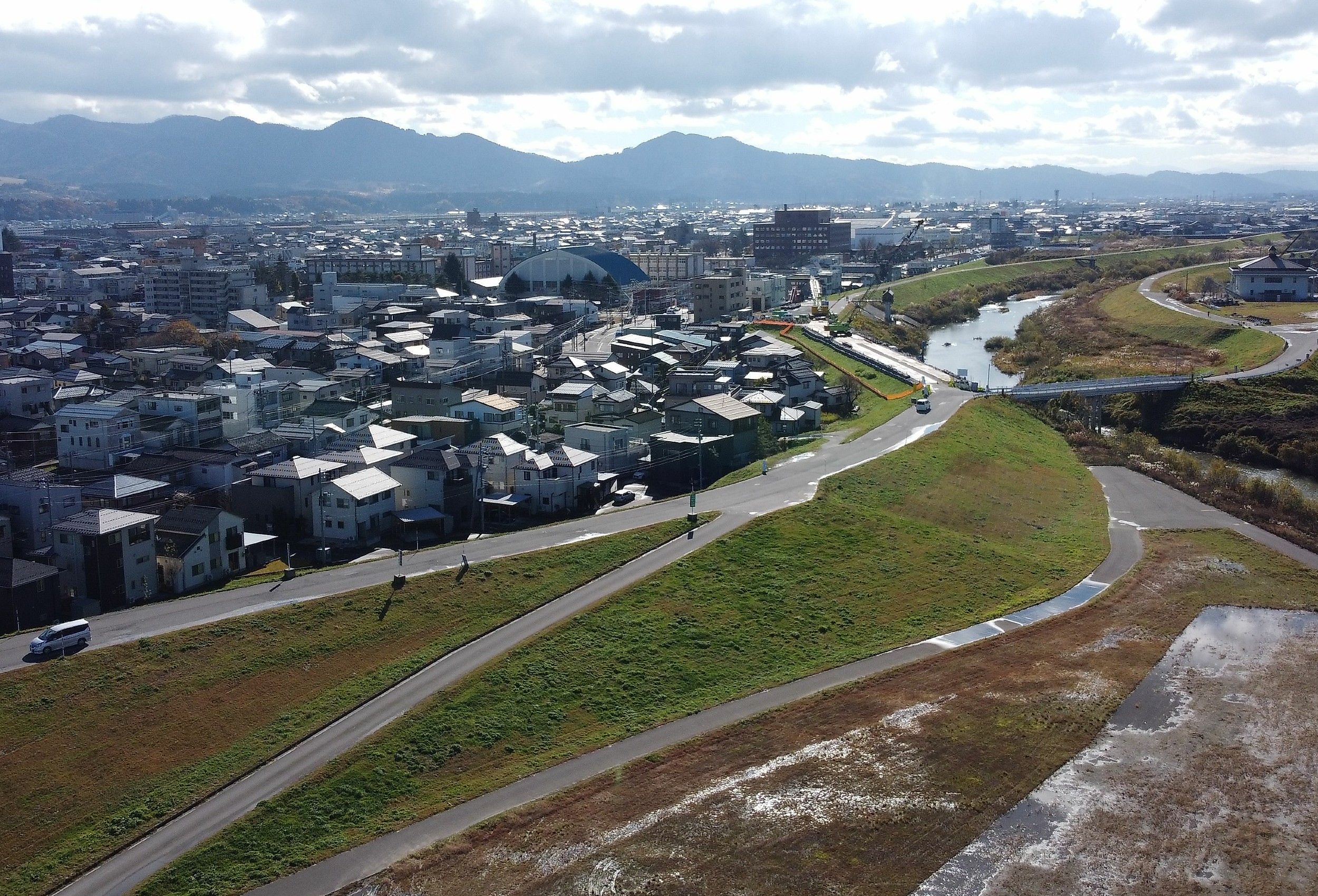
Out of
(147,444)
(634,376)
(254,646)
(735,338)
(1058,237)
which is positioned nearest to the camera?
(254,646)

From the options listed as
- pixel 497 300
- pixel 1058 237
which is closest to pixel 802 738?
pixel 497 300

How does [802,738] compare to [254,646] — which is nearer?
[802,738]

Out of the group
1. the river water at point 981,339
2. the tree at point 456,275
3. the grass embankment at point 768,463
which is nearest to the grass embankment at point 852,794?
the grass embankment at point 768,463

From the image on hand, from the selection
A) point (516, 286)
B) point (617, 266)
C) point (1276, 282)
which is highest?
point (1276, 282)

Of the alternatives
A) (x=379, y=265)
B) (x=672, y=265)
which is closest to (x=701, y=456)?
(x=672, y=265)

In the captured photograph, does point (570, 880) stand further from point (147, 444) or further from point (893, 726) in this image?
point (147, 444)

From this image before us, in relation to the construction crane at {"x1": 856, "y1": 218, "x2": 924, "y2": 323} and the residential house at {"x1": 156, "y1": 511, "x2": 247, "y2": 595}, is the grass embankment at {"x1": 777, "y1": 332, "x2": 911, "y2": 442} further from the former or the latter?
the residential house at {"x1": 156, "y1": 511, "x2": 247, "y2": 595}

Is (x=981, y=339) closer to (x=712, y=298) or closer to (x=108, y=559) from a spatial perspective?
(x=712, y=298)
